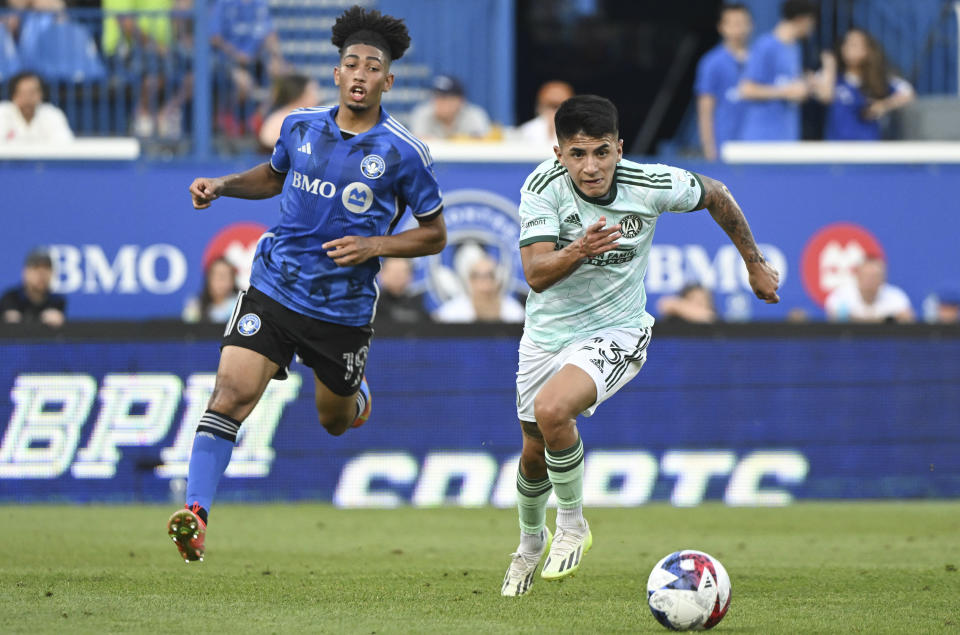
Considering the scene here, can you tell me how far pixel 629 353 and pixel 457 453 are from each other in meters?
5.61

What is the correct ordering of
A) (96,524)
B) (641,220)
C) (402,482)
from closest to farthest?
(641,220) → (96,524) → (402,482)

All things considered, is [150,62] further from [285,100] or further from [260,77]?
[285,100]

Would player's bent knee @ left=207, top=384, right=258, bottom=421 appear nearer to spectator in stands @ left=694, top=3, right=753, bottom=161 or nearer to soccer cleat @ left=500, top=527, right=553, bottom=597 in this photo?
soccer cleat @ left=500, top=527, right=553, bottom=597

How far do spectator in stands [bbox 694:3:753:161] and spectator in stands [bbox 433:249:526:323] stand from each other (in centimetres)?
324

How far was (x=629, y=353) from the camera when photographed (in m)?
7.60

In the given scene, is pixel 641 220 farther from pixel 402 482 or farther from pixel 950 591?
pixel 402 482

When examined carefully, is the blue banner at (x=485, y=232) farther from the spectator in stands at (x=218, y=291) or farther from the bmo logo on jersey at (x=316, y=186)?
the bmo logo on jersey at (x=316, y=186)

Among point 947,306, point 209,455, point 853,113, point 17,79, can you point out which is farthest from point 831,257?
point 209,455

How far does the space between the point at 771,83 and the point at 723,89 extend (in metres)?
0.52

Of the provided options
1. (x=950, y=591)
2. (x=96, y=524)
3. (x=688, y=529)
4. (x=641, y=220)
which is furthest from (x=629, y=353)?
(x=96, y=524)

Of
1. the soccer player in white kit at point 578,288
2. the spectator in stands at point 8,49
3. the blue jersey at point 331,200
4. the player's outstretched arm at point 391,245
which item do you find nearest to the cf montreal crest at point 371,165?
the blue jersey at point 331,200

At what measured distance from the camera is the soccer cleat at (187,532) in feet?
22.4

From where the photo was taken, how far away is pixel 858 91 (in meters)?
16.7

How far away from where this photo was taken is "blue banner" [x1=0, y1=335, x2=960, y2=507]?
12.7 m
